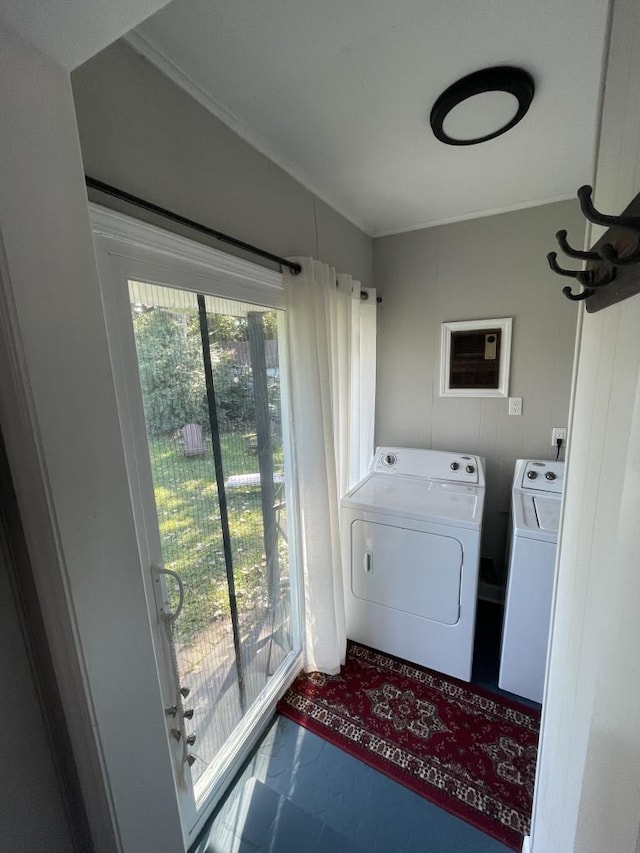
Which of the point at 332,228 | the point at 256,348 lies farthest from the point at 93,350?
the point at 332,228

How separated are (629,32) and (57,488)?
3.91 feet

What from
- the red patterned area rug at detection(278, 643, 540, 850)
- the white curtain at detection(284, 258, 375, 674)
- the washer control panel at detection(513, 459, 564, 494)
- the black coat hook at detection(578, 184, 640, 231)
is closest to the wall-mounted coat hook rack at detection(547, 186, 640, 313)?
the black coat hook at detection(578, 184, 640, 231)

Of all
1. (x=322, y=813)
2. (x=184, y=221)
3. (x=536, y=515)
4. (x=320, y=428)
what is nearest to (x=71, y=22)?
(x=184, y=221)

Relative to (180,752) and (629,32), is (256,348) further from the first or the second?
(180,752)

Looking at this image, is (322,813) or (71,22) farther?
(322,813)

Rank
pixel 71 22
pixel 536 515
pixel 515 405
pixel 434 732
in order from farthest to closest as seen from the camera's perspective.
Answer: pixel 515 405, pixel 536 515, pixel 434 732, pixel 71 22

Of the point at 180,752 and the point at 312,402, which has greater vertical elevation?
the point at 312,402

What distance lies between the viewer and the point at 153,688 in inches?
28.8

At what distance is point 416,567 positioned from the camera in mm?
1757

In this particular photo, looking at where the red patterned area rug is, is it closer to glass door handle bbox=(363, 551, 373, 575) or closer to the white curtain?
the white curtain

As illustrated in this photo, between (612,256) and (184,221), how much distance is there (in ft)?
3.57

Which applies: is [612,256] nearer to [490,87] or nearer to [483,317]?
[490,87]

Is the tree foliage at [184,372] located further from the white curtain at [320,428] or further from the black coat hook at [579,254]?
the black coat hook at [579,254]

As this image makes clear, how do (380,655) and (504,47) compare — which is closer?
(504,47)
